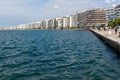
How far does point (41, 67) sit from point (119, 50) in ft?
35.3

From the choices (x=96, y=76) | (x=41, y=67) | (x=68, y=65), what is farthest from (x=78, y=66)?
(x=96, y=76)

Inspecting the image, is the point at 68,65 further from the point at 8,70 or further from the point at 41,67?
the point at 8,70

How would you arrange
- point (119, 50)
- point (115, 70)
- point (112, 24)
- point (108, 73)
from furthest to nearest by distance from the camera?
point (112, 24) < point (119, 50) < point (115, 70) < point (108, 73)

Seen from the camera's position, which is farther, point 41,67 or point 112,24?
point 112,24

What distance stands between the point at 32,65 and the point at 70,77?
5.31 meters

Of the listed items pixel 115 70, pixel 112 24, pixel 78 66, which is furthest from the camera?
pixel 112 24

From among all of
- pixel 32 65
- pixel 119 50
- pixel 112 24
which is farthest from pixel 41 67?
pixel 112 24

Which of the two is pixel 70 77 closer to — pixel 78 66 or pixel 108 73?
pixel 108 73

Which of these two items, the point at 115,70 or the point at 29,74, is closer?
the point at 29,74

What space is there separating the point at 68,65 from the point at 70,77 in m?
4.80

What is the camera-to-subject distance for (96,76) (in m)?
16.6

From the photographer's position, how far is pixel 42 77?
1625 cm

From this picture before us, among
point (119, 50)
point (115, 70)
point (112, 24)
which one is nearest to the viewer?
point (115, 70)

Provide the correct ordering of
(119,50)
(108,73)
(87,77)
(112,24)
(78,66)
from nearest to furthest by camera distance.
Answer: (87,77), (108,73), (78,66), (119,50), (112,24)
